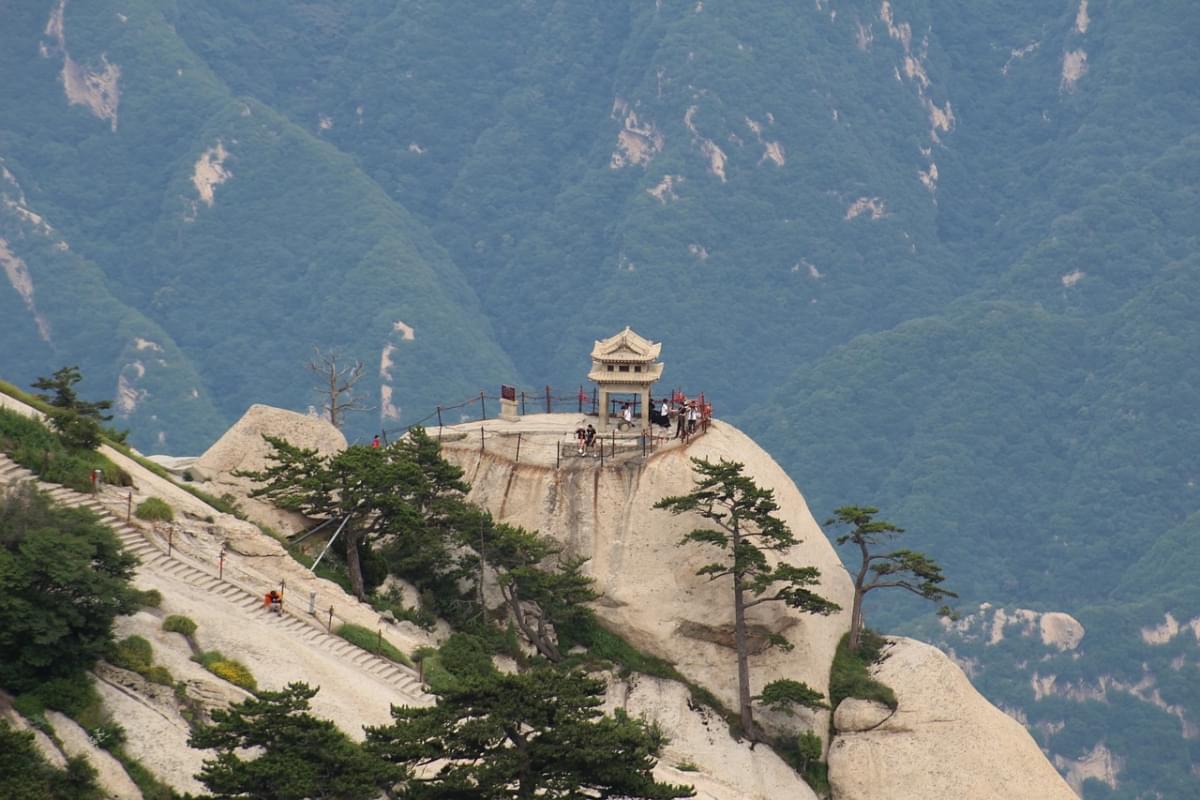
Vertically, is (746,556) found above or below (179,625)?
above

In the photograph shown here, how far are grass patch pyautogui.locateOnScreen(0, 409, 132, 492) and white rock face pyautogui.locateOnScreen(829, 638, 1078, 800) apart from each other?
32457 millimetres

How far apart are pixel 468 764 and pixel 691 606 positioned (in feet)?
117

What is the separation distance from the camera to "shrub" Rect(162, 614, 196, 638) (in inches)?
3474

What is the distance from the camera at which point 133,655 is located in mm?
83938

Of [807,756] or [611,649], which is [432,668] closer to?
[611,649]

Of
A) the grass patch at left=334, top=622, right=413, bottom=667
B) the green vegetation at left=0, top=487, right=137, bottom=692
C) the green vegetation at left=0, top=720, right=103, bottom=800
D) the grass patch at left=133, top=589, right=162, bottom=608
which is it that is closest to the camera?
the green vegetation at left=0, top=720, right=103, bottom=800

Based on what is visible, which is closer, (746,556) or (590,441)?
(746,556)

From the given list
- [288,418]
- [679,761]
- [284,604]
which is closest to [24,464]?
[284,604]

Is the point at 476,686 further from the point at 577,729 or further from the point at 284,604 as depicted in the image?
the point at 284,604

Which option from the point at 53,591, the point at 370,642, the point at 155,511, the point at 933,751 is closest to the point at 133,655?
the point at 53,591

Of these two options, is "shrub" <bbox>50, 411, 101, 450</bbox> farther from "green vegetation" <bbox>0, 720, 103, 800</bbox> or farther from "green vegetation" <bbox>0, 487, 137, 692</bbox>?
"green vegetation" <bbox>0, 720, 103, 800</bbox>

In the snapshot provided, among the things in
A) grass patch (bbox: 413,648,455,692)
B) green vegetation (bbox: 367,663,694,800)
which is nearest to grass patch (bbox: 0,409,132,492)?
grass patch (bbox: 413,648,455,692)

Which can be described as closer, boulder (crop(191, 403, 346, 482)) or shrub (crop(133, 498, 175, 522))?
shrub (crop(133, 498, 175, 522))

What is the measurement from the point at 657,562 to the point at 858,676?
32.5 feet
